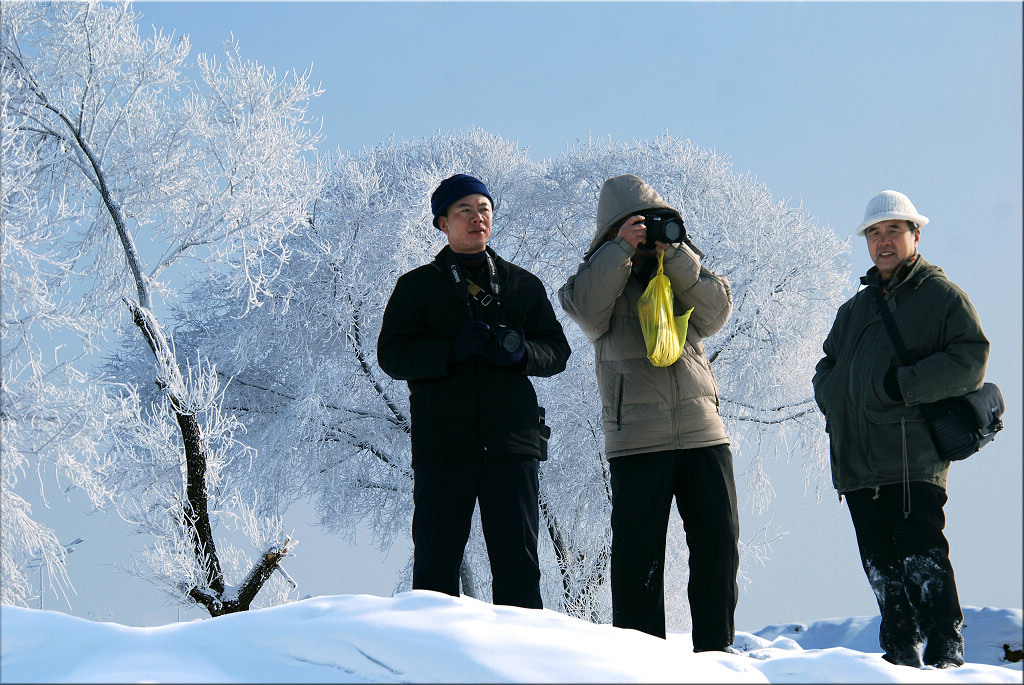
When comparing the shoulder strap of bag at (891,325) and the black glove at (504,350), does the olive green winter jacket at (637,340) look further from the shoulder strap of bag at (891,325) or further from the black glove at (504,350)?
the shoulder strap of bag at (891,325)

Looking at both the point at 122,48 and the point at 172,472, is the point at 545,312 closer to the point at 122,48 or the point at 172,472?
the point at 172,472

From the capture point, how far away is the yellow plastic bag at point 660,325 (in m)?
3.72

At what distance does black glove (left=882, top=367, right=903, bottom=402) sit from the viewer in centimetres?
400

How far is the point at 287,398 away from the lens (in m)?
13.6

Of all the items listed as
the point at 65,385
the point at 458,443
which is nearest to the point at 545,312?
the point at 458,443

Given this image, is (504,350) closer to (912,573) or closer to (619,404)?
(619,404)

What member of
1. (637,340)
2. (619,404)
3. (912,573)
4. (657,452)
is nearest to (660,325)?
(637,340)

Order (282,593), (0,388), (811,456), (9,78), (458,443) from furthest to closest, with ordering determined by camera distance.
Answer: (811,456) < (282,593) < (9,78) < (0,388) < (458,443)

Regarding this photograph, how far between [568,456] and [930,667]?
796cm

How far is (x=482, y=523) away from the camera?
373cm

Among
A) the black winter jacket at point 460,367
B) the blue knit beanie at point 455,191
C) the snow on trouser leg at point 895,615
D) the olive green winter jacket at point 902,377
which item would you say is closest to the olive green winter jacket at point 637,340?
the black winter jacket at point 460,367

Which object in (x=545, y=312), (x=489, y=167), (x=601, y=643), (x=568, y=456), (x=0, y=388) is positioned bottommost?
(x=601, y=643)

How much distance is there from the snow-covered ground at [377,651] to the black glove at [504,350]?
3.90 ft

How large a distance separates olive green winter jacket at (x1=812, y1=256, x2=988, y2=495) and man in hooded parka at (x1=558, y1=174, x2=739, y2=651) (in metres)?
0.77
